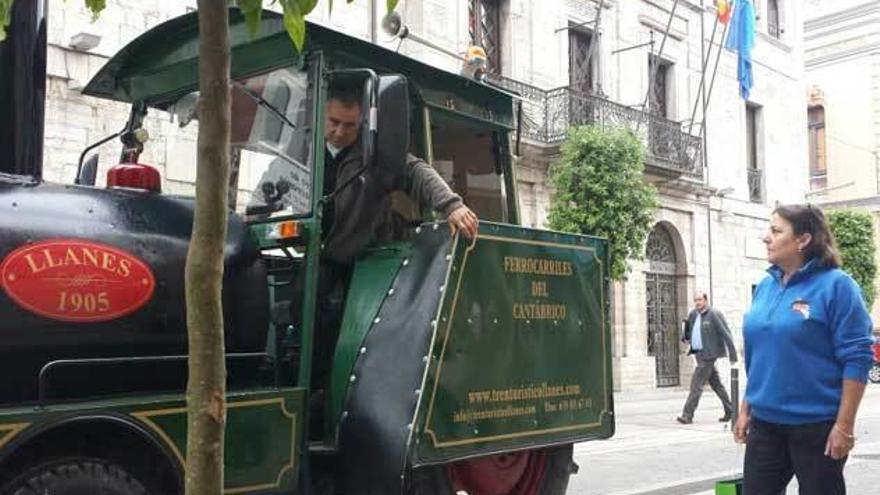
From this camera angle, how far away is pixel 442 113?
16.5ft

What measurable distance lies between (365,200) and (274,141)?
1.72ft

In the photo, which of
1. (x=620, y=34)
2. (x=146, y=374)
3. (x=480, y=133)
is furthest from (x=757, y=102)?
(x=146, y=374)

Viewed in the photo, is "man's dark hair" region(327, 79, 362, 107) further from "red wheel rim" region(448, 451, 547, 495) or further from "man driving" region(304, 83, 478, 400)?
"red wheel rim" region(448, 451, 547, 495)

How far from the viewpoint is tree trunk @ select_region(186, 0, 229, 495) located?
2428 mm

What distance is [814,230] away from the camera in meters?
4.27

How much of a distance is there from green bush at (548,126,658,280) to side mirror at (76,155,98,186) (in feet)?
38.4

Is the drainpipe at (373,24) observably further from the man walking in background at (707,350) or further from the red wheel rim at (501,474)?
the red wheel rim at (501,474)

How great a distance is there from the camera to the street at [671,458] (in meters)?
8.14

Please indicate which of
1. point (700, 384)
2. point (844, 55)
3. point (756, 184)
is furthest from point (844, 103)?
point (700, 384)

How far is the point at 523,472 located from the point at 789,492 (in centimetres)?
327

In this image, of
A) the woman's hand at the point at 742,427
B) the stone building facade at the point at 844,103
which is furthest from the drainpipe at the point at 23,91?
the stone building facade at the point at 844,103

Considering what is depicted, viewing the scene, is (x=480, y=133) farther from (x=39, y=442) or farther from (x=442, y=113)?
(x=39, y=442)

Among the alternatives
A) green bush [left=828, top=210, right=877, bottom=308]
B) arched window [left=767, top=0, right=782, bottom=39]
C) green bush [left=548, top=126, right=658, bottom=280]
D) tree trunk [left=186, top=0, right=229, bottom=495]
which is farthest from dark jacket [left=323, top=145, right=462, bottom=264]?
arched window [left=767, top=0, right=782, bottom=39]

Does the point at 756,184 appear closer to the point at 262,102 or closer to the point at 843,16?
the point at 843,16
